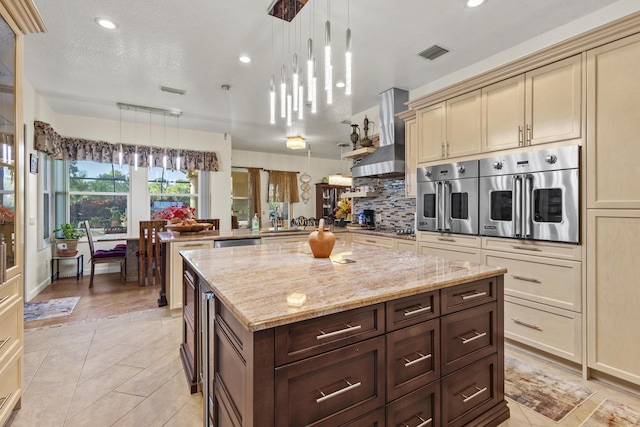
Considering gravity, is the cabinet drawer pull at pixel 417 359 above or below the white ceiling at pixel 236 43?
below

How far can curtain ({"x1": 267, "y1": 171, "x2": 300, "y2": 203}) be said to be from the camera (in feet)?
28.4

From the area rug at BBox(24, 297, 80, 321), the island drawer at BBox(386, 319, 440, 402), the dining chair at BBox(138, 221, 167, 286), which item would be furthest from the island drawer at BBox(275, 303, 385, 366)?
the dining chair at BBox(138, 221, 167, 286)

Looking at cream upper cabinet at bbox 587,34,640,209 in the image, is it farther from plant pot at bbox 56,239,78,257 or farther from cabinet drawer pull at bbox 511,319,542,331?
plant pot at bbox 56,239,78,257

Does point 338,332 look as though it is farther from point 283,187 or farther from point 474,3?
point 283,187

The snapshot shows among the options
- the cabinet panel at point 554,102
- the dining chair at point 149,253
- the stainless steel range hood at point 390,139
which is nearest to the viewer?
the cabinet panel at point 554,102

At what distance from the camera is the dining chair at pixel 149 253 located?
470 centimetres

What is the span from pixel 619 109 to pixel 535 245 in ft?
3.53

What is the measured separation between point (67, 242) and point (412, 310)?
5.94 meters

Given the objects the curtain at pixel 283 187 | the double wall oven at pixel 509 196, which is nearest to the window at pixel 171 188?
the curtain at pixel 283 187

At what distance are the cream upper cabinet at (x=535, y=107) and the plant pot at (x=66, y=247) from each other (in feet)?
20.4

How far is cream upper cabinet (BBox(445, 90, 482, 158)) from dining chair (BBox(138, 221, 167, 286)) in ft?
14.0

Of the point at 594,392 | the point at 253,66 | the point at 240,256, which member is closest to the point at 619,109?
the point at 594,392

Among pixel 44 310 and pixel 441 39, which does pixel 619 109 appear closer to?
pixel 441 39

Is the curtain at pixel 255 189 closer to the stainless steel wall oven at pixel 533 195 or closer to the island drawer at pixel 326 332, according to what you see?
the stainless steel wall oven at pixel 533 195
